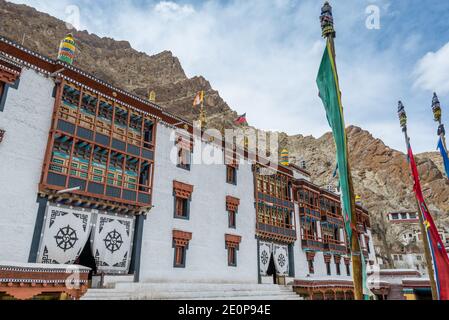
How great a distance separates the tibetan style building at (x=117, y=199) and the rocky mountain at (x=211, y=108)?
150 ft

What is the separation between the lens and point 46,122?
16.8 m

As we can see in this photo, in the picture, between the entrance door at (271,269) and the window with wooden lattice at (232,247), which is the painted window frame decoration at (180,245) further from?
the entrance door at (271,269)

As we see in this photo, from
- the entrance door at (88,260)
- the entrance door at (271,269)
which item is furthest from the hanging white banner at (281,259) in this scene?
the entrance door at (88,260)

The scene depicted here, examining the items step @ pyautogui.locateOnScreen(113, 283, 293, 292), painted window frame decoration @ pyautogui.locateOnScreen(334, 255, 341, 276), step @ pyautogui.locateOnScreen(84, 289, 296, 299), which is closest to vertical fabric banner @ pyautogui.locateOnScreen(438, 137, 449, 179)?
step @ pyautogui.locateOnScreen(84, 289, 296, 299)

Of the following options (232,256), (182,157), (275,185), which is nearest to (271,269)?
(232,256)

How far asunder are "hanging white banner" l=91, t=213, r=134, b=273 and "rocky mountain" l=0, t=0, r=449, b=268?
53172mm

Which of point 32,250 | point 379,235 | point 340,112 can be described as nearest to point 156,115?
point 32,250

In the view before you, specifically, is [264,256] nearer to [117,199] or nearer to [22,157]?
[117,199]

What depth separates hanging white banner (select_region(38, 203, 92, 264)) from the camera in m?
15.5

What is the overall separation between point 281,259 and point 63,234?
64.8 ft

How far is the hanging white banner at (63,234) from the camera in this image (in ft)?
50.8

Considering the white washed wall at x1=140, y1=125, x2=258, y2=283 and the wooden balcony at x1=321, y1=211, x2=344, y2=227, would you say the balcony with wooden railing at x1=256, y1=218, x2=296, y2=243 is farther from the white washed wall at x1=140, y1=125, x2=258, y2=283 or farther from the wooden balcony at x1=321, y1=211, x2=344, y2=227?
the wooden balcony at x1=321, y1=211, x2=344, y2=227

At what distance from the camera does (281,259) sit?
29969 millimetres
